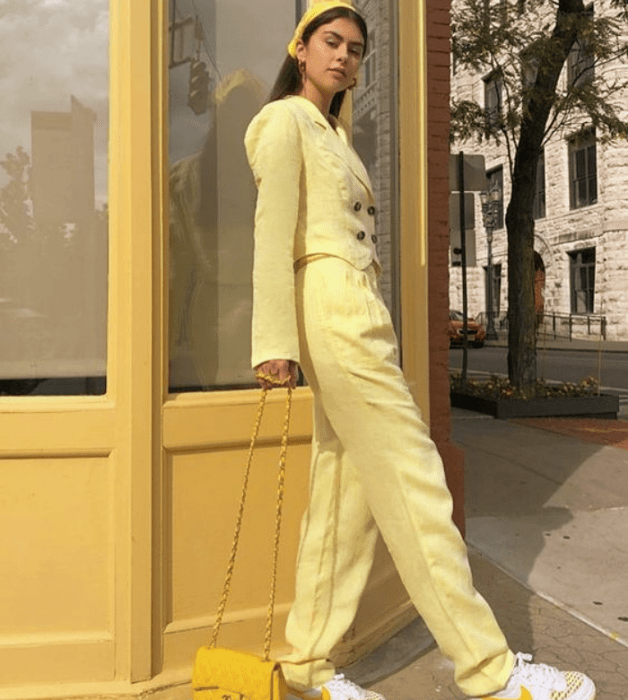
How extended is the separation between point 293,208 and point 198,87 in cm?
93

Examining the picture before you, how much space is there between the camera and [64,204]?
9.65ft

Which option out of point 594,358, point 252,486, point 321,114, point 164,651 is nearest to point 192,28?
point 321,114

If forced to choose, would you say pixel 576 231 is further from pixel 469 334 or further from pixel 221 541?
pixel 221 541

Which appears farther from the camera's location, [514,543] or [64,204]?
[514,543]

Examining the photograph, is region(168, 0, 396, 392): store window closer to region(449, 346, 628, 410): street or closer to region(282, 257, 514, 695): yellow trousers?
region(282, 257, 514, 695): yellow trousers

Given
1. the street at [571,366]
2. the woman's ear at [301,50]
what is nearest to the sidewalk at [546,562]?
the woman's ear at [301,50]

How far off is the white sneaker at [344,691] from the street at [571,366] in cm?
1014

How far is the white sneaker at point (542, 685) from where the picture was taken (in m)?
2.45

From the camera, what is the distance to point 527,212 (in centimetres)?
1195

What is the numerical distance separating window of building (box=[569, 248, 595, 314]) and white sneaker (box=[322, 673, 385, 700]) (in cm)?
2959

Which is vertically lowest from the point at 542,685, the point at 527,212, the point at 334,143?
the point at 542,685

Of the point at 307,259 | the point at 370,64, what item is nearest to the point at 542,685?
the point at 307,259

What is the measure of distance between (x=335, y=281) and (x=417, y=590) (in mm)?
924

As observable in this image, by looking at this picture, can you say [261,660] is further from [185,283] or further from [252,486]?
[185,283]
